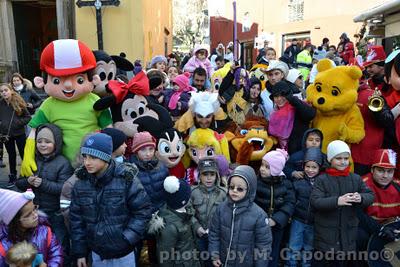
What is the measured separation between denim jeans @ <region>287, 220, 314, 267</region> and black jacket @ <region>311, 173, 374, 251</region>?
1.10 feet

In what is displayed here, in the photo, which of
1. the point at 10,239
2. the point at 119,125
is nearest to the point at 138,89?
the point at 119,125

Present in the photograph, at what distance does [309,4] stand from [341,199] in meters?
19.4

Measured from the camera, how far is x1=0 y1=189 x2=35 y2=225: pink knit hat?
2.59 metres

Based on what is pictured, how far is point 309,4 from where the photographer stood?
20500 millimetres

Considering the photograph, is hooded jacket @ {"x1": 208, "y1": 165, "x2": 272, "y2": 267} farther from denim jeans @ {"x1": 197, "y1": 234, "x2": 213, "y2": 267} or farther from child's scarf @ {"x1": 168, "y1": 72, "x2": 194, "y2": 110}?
child's scarf @ {"x1": 168, "y1": 72, "x2": 194, "y2": 110}

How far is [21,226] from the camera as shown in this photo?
2.67m

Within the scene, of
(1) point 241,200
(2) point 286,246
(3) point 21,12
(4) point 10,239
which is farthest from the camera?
(3) point 21,12

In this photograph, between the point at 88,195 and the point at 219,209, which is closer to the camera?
the point at 88,195

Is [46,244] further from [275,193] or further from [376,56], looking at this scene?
[376,56]

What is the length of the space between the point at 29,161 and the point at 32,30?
11299mm

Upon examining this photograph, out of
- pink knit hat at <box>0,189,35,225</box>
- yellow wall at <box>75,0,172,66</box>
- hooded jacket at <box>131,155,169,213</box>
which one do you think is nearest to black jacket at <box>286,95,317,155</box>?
hooded jacket at <box>131,155,169,213</box>

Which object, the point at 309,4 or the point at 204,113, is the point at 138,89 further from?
the point at 309,4

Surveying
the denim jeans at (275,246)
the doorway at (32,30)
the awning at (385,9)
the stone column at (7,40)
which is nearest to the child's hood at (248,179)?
the denim jeans at (275,246)

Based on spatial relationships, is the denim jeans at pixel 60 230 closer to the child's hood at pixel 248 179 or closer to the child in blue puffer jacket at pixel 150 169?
the child in blue puffer jacket at pixel 150 169
